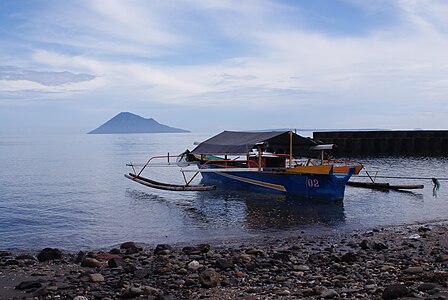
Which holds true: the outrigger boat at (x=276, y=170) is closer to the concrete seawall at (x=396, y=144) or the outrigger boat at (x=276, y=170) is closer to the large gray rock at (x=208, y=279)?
the large gray rock at (x=208, y=279)

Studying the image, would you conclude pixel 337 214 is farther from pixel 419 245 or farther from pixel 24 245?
pixel 24 245

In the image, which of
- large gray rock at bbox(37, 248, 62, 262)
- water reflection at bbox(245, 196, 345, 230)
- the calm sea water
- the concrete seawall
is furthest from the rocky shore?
the concrete seawall

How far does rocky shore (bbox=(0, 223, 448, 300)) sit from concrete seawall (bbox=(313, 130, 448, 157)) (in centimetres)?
4925

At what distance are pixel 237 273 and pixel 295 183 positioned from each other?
1471cm

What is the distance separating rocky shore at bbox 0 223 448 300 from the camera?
805 centimetres

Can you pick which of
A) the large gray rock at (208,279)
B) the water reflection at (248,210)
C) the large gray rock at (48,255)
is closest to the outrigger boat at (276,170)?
the water reflection at (248,210)

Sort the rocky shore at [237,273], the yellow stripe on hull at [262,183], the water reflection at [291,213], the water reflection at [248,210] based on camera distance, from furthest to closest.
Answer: the yellow stripe on hull at [262,183], the water reflection at [291,213], the water reflection at [248,210], the rocky shore at [237,273]

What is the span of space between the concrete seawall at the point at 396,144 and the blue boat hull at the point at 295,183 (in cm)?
3599

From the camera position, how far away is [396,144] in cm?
6100

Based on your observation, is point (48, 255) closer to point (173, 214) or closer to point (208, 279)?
point (208, 279)

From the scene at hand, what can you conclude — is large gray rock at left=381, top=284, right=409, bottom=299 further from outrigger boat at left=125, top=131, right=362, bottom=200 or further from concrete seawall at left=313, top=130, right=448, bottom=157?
concrete seawall at left=313, top=130, right=448, bottom=157

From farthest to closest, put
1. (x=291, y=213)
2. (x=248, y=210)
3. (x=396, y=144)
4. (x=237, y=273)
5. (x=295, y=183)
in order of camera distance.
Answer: (x=396, y=144), (x=295, y=183), (x=248, y=210), (x=291, y=213), (x=237, y=273)

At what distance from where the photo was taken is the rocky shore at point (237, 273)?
8.05 metres

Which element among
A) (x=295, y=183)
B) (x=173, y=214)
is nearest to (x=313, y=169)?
(x=295, y=183)
